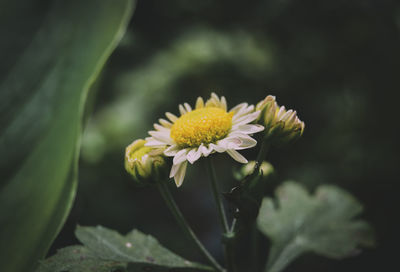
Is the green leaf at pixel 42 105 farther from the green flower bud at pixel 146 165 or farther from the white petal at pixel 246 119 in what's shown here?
the white petal at pixel 246 119

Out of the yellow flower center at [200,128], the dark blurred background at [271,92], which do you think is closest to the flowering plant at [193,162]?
the yellow flower center at [200,128]

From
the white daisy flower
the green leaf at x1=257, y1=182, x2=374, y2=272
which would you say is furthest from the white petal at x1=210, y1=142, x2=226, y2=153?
the green leaf at x1=257, y1=182, x2=374, y2=272

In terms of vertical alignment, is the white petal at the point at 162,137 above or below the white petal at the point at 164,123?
below

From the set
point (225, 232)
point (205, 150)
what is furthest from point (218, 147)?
point (225, 232)

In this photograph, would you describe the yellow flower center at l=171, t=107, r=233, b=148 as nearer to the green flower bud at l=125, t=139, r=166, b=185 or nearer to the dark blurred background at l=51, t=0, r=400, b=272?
the green flower bud at l=125, t=139, r=166, b=185

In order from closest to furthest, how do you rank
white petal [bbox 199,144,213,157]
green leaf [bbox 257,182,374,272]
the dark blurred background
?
white petal [bbox 199,144,213,157], green leaf [bbox 257,182,374,272], the dark blurred background

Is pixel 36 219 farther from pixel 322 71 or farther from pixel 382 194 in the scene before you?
pixel 322 71
